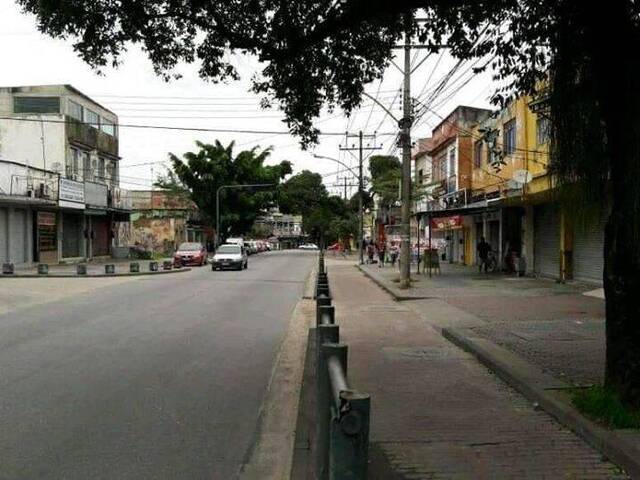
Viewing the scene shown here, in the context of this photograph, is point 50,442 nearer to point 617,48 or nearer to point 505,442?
point 505,442

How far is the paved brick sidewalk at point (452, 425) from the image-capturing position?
4.95 meters

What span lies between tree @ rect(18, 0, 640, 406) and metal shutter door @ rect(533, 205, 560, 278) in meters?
14.8

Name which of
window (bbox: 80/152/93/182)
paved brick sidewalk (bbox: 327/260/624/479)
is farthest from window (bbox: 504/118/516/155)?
window (bbox: 80/152/93/182)

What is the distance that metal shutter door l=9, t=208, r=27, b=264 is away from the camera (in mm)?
34219

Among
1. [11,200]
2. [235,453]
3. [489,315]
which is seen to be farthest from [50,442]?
[11,200]

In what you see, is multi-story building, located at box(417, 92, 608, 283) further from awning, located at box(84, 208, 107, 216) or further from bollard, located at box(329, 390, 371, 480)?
awning, located at box(84, 208, 107, 216)

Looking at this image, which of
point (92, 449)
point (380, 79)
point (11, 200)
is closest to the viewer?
point (92, 449)

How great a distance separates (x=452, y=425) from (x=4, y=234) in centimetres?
3212

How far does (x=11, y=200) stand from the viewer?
104ft

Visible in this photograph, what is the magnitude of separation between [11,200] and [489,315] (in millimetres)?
25449

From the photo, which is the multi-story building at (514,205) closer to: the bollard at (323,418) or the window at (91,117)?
the bollard at (323,418)

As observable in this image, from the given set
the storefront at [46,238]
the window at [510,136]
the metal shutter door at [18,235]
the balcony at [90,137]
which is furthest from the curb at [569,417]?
the balcony at [90,137]

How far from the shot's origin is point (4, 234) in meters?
33.5

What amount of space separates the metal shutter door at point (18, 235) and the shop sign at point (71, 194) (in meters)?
2.03
